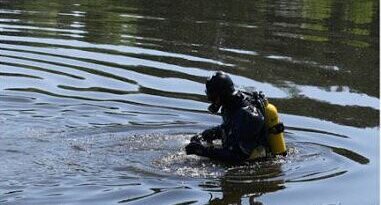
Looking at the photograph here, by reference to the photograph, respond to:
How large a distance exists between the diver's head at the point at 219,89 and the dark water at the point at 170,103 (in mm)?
711

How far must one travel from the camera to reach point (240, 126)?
820 centimetres

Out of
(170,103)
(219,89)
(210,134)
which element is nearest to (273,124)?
(219,89)

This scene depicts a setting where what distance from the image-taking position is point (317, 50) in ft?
51.5

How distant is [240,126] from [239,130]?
6 cm

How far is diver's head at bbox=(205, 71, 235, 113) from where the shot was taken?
8086 millimetres

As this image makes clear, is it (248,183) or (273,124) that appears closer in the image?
(248,183)

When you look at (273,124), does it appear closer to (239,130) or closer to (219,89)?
(239,130)

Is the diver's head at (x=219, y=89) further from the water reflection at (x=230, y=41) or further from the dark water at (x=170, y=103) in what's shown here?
the water reflection at (x=230, y=41)

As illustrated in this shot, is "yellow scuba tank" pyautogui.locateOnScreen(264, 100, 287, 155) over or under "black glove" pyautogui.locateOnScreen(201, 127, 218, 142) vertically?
over

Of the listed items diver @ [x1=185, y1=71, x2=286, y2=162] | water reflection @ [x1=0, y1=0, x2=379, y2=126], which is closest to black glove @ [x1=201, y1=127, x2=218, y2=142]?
diver @ [x1=185, y1=71, x2=286, y2=162]

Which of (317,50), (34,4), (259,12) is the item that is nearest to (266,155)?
(317,50)

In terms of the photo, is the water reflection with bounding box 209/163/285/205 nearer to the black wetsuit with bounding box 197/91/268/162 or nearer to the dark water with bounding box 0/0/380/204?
the dark water with bounding box 0/0/380/204

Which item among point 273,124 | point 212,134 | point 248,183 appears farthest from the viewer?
point 212,134

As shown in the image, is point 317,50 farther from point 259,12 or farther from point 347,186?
point 347,186
